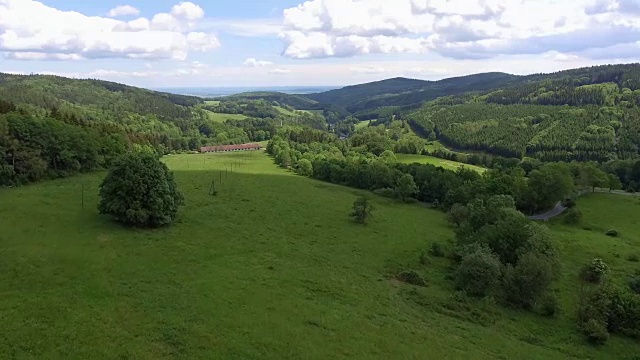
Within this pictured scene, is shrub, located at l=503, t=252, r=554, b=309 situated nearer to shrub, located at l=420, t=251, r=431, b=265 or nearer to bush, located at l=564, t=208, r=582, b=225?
shrub, located at l=420, t=251, r=431, b=265

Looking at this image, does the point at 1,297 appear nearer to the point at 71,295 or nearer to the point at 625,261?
the point at 71,295

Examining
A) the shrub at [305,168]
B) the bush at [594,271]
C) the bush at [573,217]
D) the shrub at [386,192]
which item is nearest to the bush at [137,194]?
the bush at [594,271]

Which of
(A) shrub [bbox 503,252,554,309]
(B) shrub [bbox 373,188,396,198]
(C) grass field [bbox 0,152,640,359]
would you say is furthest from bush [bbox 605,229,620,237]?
(B) shrub [bbox 373,188,396,198]

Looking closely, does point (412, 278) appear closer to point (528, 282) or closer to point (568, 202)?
point (528, 282)

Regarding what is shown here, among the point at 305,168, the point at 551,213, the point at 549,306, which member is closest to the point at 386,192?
the point at 305,168

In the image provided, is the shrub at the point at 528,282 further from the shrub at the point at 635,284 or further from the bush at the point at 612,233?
the bush at the point at 612,233
